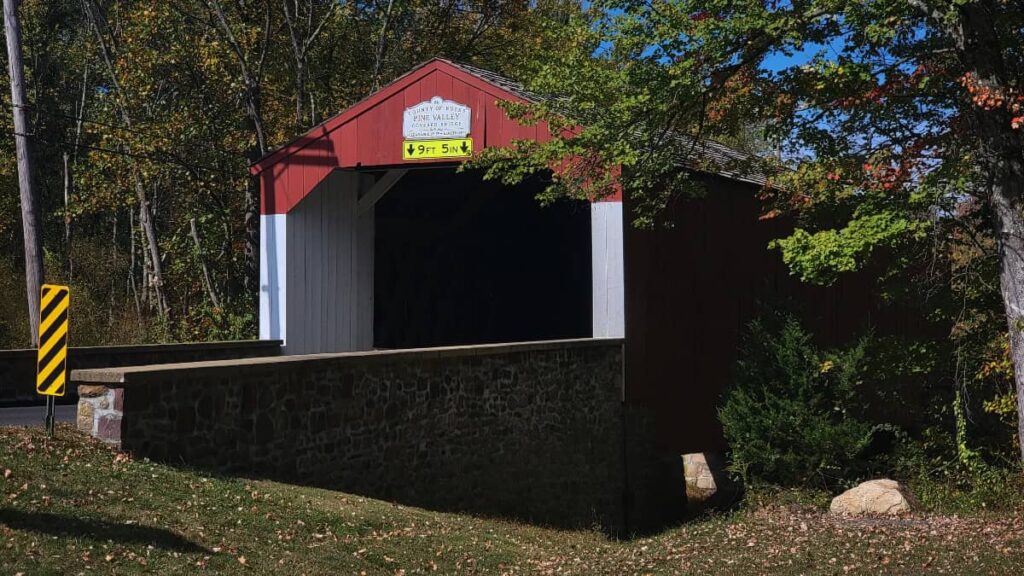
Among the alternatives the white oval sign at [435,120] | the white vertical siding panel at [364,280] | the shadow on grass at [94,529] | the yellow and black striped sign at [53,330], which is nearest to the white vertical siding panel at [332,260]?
the white vertical siding panel at [364,280]

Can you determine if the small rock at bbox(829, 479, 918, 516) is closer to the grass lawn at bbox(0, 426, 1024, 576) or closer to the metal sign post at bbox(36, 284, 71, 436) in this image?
the grass lawn at bbox(0, 426, 1024, 576)

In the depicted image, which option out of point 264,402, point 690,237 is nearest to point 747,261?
point 690,237

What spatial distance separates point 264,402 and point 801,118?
6.64 meters

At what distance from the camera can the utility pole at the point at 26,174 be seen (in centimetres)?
1722

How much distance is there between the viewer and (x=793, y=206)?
12.6m

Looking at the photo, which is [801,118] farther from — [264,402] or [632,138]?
[264,402]

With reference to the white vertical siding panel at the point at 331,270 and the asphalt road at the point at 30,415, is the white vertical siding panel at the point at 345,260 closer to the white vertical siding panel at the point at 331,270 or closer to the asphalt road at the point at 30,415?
the white vertical siding panel at the point at 331,270

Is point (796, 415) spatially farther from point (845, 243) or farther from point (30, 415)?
point (30, 415)

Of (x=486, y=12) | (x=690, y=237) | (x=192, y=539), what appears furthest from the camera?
(x=486, y=12)

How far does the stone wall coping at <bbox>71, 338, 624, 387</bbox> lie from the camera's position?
896 centimetres

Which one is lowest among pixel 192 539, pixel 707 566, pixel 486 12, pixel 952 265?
pixel 707 566

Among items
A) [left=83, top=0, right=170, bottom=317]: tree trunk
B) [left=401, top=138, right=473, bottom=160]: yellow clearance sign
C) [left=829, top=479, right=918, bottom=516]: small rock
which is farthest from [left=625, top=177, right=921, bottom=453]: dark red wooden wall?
[left=83, top=0, right=170, bottom=317]: tree trunk

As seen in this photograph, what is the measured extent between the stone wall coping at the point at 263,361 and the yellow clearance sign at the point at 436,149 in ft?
10.6

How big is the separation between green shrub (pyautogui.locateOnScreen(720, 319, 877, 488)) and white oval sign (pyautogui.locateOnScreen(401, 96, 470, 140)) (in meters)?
5.00
